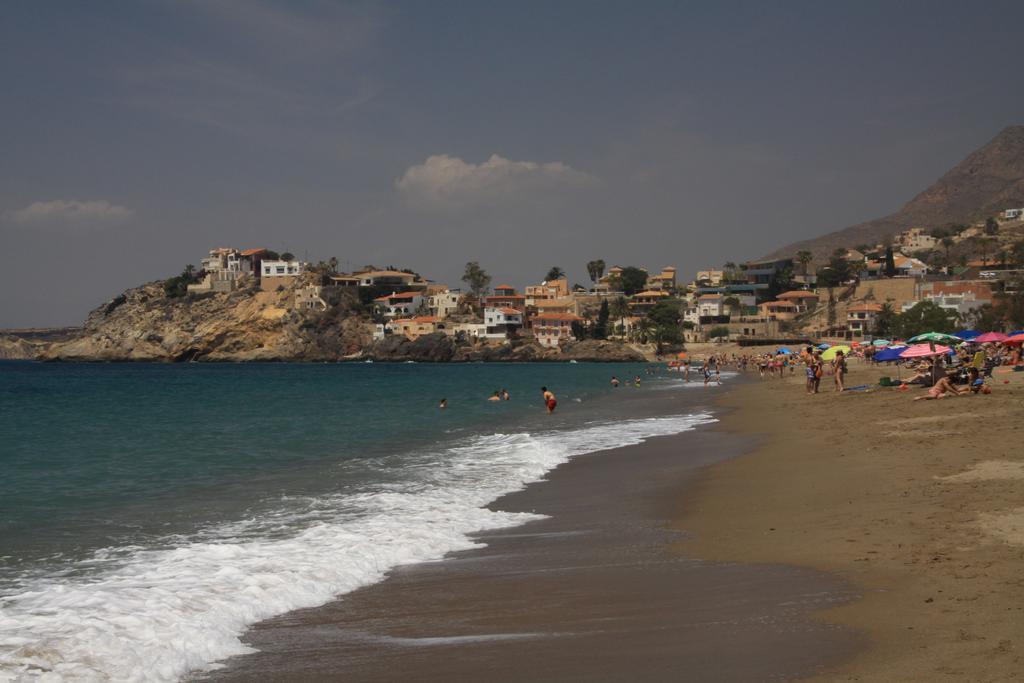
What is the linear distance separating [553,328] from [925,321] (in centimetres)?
6468

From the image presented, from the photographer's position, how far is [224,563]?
27.6ft

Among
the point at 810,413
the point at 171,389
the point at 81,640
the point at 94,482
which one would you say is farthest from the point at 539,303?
the point at 81,640

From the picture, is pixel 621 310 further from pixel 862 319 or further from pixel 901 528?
pixel 901 528

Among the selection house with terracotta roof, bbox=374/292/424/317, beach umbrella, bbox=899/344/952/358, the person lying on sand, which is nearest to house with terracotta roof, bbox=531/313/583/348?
house with terracotta roof, bbox=374/292/424/317

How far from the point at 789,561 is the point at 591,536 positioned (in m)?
2.61

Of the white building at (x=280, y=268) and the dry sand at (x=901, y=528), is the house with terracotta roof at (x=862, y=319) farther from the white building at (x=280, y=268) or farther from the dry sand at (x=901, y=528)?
the white building at (x=280, y=268)

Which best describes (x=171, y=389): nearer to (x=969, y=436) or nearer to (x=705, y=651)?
(x=969, y=436)

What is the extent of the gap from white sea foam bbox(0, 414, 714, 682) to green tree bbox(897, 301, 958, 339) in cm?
7081

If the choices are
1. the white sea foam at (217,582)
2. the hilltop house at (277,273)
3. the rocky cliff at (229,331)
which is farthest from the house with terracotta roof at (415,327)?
the white sea foam at (217,582)

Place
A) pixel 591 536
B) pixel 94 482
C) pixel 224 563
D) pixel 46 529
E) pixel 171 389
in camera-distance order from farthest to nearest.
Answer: pixel 171 389
pixel 94 482
pixel 46 529
pixel 591 536
pixel 224 563

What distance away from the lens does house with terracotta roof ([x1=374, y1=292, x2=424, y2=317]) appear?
145125 millimetres

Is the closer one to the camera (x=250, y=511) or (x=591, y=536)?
(x=591, y=536)

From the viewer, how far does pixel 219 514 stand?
11828 mm

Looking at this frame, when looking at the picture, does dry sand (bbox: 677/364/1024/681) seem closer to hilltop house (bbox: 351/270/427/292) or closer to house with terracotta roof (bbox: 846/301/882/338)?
house with terracotta roof (bbox: 846/301/882/338)
